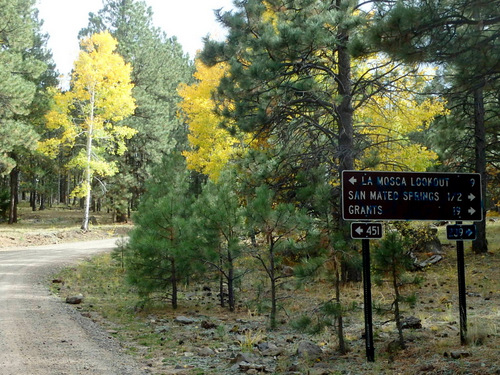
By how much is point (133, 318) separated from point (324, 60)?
8406 mm

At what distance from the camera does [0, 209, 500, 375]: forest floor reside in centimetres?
615

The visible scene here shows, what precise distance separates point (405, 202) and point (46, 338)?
19.6ft

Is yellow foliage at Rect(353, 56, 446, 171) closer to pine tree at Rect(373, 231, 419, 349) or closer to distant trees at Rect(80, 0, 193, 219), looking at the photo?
pine tree at Rect(373, 231, 419, 349)

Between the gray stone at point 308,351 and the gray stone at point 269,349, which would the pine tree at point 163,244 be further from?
the gray stone at point 308,351

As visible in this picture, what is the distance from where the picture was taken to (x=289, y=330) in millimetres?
8820

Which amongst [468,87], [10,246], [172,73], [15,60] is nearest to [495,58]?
[468,87]

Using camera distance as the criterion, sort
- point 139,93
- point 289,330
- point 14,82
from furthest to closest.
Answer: point 139,93
point 14,82
point 289,330

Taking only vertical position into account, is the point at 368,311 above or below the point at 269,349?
above

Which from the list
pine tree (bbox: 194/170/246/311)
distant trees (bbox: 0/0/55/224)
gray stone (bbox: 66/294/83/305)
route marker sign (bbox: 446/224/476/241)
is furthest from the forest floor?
distant trees (bbox: 0/0/55/224)

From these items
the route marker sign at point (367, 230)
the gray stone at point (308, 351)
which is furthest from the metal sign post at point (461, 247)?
the gray stone at point (308, 351)

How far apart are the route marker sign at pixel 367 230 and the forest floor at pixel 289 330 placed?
3.39 feet

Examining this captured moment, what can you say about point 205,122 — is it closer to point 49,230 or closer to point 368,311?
point 368,311

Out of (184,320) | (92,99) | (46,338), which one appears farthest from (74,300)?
(92,99)

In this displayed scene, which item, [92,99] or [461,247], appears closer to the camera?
[461,247]
